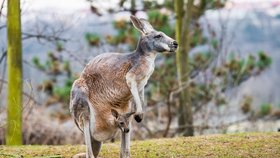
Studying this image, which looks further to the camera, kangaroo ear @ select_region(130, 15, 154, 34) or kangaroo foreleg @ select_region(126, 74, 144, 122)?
kangaroo ear @ select_region(130, 15, 154, 34)

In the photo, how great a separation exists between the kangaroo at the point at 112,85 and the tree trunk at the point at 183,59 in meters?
5.87

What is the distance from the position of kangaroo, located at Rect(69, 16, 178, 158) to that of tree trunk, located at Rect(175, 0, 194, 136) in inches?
231

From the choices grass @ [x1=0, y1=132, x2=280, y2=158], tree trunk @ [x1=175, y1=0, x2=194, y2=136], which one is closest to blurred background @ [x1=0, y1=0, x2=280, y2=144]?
tree trunk @ [x1=175, y1=0, x2=194, y2=136]

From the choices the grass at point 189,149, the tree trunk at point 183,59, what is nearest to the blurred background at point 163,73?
the tree trunk at point 183,59

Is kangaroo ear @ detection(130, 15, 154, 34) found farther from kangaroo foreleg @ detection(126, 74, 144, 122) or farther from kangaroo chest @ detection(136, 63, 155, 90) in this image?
kangaroo foreleg @ detection(126, 74, 144, 122)

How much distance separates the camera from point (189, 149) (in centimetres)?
785

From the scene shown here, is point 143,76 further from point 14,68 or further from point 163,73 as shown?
point 163,73

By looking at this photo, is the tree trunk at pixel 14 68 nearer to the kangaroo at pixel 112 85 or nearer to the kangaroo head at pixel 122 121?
the kangaroo at pixel 112 85

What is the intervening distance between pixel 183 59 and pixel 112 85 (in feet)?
20.9

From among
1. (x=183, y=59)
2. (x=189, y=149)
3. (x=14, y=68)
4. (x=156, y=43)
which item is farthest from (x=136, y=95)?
(x=183, y=59)

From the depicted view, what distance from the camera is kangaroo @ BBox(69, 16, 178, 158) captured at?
654cm

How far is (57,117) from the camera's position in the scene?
16.3 metres

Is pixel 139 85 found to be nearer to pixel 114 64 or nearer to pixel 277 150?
pixel 114 64

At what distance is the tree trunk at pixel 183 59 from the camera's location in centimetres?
1277
